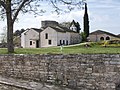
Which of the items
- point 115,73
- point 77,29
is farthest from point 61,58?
point 77,29

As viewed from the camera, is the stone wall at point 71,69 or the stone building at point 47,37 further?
the stone building at point 47,37

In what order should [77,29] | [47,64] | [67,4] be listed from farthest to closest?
[77,29] → [67,4] → [47,64]

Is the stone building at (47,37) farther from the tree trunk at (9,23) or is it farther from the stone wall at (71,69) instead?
the stone wall at (71,69)

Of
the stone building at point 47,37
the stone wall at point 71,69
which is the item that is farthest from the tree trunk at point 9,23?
the stone building at point 47,37

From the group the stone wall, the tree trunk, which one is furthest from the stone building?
the stone wall

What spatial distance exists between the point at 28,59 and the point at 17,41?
60312 mm

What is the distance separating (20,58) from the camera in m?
16.8

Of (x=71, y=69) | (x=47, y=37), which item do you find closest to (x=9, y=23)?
(x=71, y=69)

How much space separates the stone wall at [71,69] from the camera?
1280 centimetres

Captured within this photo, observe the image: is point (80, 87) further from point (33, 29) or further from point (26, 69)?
point (33, 29)

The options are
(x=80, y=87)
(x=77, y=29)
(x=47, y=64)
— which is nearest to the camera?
(x=80, y=87)

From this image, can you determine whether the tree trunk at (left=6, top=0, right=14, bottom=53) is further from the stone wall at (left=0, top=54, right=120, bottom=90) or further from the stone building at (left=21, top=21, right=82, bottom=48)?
the stone building at (left=21, top=21, right=82, bottom=48)

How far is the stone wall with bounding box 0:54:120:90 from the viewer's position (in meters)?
12.8

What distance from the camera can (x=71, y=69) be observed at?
14227mm
